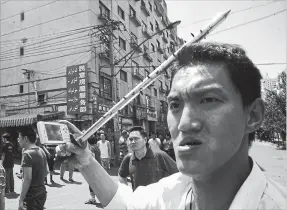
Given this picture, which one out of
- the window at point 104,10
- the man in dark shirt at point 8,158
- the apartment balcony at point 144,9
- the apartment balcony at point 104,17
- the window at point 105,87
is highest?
the apartment balcony at point 144,9

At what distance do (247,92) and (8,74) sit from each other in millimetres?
21657

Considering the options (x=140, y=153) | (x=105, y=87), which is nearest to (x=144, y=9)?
(x=105, y=87)

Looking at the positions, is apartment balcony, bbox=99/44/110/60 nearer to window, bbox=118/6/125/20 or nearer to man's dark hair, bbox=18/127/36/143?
window, bbox=118/6/125/20

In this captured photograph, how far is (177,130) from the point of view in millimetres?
1001

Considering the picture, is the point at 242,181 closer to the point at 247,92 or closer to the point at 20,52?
the point at 247,92

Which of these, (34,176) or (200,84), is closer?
(200,84)

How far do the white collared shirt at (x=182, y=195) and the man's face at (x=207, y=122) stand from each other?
0.41 ft

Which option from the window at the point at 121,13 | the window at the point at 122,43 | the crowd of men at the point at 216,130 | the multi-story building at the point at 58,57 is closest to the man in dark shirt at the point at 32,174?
the crowd of men at the point at 216,130

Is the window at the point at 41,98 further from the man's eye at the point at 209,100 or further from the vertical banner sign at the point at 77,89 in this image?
the man's eye at the point at 209,100

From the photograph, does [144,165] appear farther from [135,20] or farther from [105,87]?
[135,20]

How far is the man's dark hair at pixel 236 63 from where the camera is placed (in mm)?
970

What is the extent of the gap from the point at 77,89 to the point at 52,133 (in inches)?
512

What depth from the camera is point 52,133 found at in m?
1.87

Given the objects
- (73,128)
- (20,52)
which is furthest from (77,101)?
(73,128)
